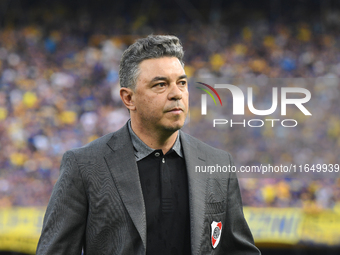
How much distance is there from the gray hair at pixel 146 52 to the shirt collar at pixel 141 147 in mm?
203

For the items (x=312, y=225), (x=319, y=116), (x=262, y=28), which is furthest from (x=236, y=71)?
(x=312, y=225)

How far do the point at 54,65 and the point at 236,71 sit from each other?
11.1 ft

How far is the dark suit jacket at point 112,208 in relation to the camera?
1557 millimetres

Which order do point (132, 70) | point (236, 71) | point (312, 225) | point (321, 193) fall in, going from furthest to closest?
point (236, 71) → point (321, 193) → point (312, 225) → point (132, 70)

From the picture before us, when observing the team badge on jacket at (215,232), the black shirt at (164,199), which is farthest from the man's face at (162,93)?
the team badge on jacket at (215,232)

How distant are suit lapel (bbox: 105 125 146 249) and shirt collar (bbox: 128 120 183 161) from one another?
3cm

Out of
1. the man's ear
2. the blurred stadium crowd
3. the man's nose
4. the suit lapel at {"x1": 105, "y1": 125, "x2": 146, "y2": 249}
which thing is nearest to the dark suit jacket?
the suit lapel at {"x1": 105, "y1": 125, "x2": 146, "y2": 249}

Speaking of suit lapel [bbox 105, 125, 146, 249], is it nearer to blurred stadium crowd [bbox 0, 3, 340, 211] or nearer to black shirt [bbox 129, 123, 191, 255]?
black shirt [bbox 129, 123, 191, 255]

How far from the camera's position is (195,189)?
1.68 meters

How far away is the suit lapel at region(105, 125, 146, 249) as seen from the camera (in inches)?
61.5

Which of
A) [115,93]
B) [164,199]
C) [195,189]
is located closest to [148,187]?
[164,199]

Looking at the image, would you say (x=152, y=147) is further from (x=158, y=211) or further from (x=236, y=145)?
(x=236, y=145)

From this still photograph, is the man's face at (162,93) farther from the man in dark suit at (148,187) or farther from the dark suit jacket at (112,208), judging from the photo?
the dark suit jacket at (112,208)

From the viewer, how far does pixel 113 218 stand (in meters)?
1.57
